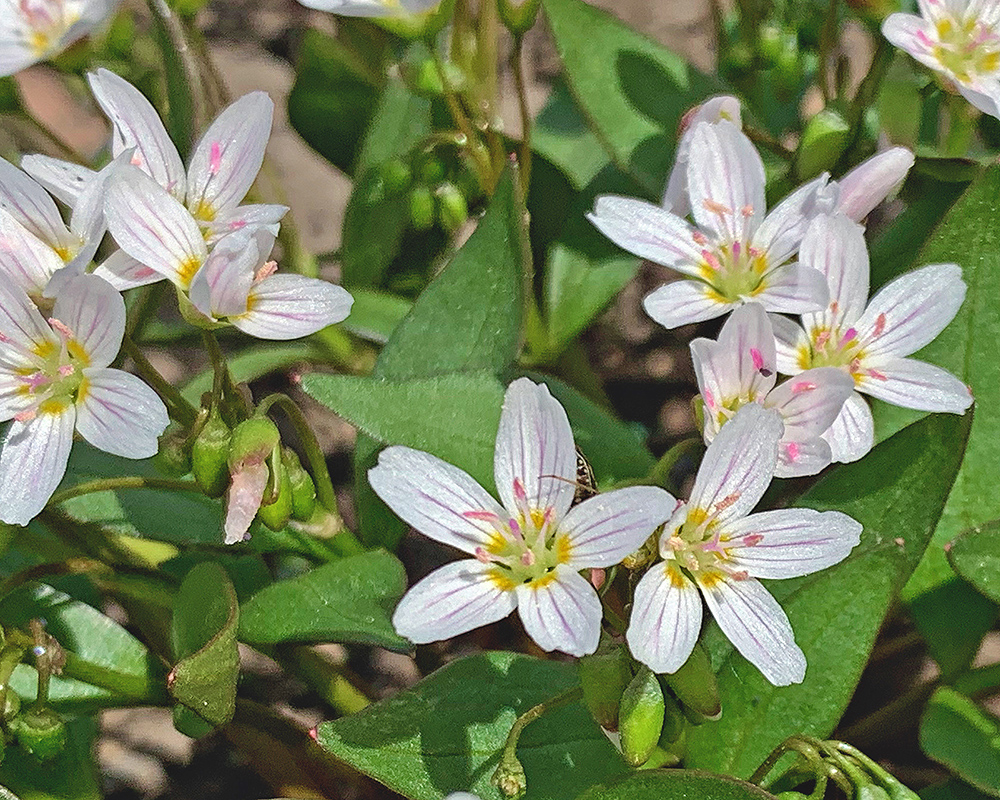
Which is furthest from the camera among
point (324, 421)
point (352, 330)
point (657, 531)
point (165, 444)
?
point (324, 421)

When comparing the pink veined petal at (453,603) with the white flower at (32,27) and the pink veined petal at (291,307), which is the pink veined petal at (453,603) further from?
the white flower at (32,27)

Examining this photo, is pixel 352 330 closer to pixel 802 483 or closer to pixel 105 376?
pixel 105 376

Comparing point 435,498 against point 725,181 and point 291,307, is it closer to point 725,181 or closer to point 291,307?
point 291,307

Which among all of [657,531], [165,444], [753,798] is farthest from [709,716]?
[165,444]

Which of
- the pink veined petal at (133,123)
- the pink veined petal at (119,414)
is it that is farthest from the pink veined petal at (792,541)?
the pink veined petal at (133,123)

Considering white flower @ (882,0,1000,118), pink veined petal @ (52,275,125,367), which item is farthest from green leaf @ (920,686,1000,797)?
pink veined petal @ (52,275,125,367)
